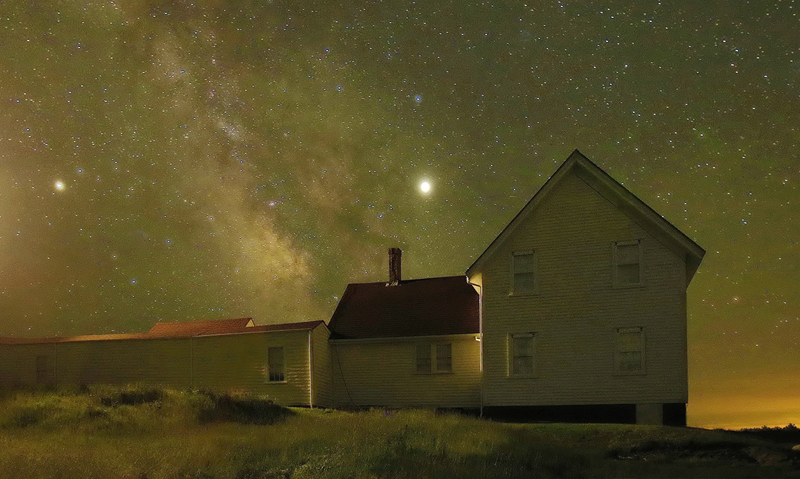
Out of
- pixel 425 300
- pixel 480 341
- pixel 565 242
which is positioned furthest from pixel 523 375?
pixel 425 300

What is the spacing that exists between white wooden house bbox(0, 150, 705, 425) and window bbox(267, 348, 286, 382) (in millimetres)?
45

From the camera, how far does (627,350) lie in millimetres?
29516

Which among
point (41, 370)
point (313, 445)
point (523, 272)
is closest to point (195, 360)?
point (41, 370)

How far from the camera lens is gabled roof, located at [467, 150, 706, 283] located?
95.6 feet

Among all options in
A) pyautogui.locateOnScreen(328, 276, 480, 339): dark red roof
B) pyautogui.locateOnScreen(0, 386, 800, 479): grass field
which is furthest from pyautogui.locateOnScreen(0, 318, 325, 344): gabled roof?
pyautogui.locateOnScreen(0, 386, 800, 479): grass field

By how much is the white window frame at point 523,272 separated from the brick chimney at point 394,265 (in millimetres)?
10368

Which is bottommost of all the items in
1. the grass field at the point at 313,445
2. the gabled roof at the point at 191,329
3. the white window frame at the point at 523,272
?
the grass field at the point at 313,445

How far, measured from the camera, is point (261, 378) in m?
36.2

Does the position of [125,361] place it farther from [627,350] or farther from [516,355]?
[627,350]

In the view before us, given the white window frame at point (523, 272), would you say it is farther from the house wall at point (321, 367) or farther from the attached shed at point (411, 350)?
the house wall at point (321, 367)

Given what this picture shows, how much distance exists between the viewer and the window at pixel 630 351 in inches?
1154

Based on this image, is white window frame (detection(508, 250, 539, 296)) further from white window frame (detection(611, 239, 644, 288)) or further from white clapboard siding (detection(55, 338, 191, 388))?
white clapboard siding (detection(55, 338, 191, 388))

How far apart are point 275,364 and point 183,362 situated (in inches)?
184

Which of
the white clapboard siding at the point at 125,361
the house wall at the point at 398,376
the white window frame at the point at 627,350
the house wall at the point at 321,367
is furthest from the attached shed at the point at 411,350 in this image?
the white clapboard siding at the point at 125,361
